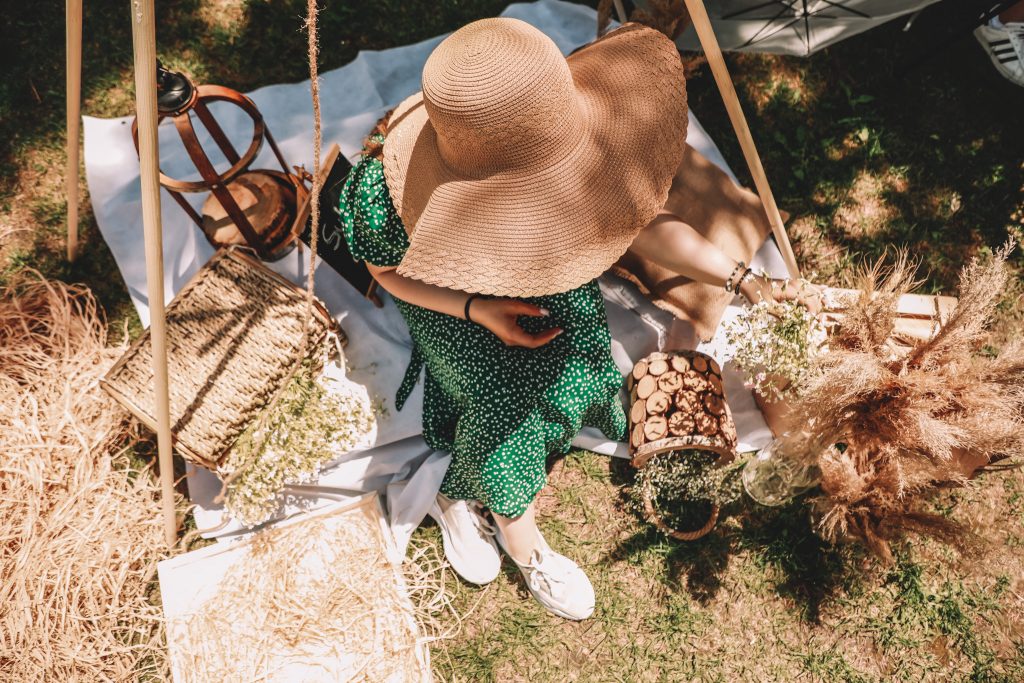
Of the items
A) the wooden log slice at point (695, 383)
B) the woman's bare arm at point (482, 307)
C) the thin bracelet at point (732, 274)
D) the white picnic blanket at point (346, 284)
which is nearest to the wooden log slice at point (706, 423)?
the wooden log slice at point (695, 383)

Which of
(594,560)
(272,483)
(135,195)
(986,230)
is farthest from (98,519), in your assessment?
(986,230)

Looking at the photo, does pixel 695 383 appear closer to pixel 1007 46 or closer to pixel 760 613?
pixel 760 613

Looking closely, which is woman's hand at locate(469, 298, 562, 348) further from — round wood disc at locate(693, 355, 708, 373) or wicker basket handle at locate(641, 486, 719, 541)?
wicker basket handle at locate(641, 486, 719, 541)

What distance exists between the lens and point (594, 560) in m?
2.94

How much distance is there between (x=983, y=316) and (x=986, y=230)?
1.89 meters

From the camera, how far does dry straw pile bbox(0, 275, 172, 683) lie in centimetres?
263

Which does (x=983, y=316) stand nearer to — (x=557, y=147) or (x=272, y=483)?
(x=557, y=147)

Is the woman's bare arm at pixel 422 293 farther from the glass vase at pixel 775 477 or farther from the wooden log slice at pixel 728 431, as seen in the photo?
the glass vase at pixel 775 477

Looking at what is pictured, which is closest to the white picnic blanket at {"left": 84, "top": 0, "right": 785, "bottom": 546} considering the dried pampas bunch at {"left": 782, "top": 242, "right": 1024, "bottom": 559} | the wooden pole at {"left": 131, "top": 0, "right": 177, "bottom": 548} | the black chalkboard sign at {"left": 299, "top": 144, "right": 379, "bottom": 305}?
the black chalkboard sign at {"left": 299, "top": 144, "right": 379, "bottom": 305}

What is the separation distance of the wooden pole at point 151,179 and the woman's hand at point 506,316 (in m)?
0.99

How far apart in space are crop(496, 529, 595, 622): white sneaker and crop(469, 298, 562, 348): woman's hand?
107 centimetres

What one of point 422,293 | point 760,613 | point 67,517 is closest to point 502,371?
point 422,293

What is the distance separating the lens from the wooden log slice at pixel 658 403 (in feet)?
8.55

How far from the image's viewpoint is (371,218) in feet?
6.73
